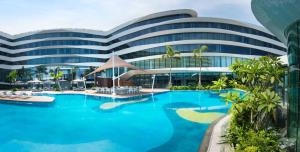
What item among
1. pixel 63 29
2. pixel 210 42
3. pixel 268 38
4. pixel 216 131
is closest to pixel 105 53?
pixel 63 29

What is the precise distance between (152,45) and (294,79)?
4824 cm

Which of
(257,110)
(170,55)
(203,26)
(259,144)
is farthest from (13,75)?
(259,144)

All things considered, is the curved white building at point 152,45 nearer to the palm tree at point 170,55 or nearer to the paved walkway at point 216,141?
the palm tree at point 170,55

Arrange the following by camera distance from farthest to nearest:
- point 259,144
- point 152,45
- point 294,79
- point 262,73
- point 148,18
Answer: point 148,18 < point 152,45 < point 262,73 < point 259,144 < point 294,79

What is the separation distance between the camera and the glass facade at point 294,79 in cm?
604

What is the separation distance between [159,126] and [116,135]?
291cm

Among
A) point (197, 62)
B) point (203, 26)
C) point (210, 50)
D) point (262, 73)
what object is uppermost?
point (203, 26)

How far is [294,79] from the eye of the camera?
21.0 ft

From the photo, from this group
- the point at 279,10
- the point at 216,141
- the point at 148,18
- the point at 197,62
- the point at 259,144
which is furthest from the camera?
the point at 148,18

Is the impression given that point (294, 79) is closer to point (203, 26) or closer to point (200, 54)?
point (200, 54)

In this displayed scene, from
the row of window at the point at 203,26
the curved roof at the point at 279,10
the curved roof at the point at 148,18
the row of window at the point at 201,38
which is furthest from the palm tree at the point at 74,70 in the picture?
the curved roof at the point at 279,10

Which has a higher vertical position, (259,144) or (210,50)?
(210,50)

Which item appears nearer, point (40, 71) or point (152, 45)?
point (152, 45)

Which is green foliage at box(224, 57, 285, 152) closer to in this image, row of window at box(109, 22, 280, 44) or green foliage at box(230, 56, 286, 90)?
green foliage at box(230, 56, 286, 90)
